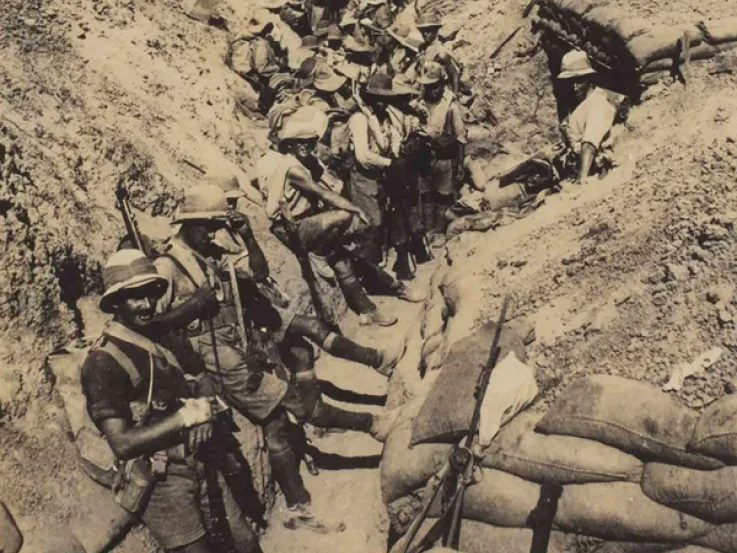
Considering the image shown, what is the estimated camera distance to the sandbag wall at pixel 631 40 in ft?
21.2

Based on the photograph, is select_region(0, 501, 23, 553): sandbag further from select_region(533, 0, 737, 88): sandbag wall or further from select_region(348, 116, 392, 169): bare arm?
select_region(533, 0, 737, 88): sandbag wall

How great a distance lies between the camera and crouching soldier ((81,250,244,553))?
3.34m

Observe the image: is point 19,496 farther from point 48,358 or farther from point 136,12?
point 136,12

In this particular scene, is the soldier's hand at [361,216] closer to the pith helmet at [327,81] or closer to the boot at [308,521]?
the pith helmet at [327,81]

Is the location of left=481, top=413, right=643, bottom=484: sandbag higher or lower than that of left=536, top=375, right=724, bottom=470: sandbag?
lower

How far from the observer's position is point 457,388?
14.3 feet

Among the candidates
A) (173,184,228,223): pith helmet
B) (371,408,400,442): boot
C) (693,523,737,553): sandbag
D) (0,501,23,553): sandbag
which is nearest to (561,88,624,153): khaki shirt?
(371,408,400,442): boot

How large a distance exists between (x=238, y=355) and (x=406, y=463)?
1159mm

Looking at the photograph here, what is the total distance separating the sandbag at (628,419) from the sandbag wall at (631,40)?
12.4ft

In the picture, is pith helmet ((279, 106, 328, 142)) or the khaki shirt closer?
pith helmet ((279, 106, 328, 142))

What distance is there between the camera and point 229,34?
32.1 ft

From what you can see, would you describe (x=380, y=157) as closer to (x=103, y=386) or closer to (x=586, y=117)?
(x=586, y=117)

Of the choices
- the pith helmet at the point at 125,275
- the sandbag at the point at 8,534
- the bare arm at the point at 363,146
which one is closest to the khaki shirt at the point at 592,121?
the bare arm at the point at 363,146

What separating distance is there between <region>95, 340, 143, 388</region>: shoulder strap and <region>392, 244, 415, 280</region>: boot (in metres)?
4.25
